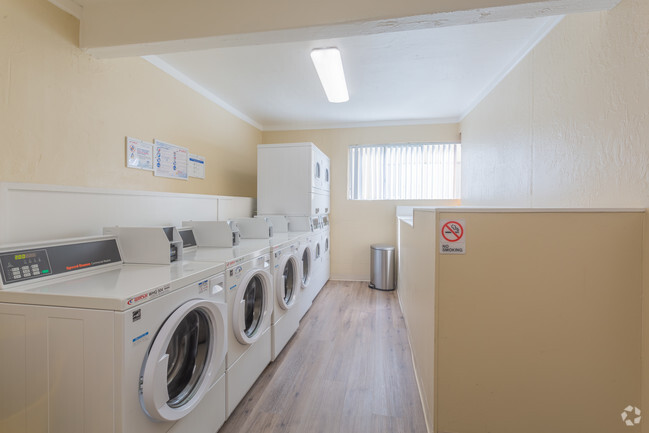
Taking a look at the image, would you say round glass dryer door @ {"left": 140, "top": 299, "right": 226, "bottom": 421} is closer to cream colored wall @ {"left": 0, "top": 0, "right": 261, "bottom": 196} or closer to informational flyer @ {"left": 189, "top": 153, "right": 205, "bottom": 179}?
cream colored wall @ {"left": 0, "top": 0, "right": 261, "bottom": 196}

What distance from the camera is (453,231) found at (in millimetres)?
1328

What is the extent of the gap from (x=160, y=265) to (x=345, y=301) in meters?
2.43

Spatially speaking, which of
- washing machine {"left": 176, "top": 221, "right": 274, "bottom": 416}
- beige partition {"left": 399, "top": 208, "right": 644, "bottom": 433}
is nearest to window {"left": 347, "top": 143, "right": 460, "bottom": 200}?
washing machine {"left": 176, "top": 221, "right": 274, "bottom": 416}

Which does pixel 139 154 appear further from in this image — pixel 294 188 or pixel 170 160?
pixel 294 188

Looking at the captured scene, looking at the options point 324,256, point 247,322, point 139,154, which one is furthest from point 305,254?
point 139,154

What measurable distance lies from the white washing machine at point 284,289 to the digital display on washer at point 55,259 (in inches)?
38.9

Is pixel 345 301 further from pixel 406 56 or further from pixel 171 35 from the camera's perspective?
pixel 171 35

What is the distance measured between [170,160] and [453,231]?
7.80ft

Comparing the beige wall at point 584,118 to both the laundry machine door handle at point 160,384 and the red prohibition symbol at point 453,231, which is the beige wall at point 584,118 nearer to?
the red prohibition symbol at point 453,231

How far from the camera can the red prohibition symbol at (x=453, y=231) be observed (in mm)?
1325

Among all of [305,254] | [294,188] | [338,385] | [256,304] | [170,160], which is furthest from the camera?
[294,188]

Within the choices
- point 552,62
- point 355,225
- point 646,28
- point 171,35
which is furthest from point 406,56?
point 355,225

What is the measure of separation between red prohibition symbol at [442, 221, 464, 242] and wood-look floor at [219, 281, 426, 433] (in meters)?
1.06

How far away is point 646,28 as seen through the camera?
1.20 metres
